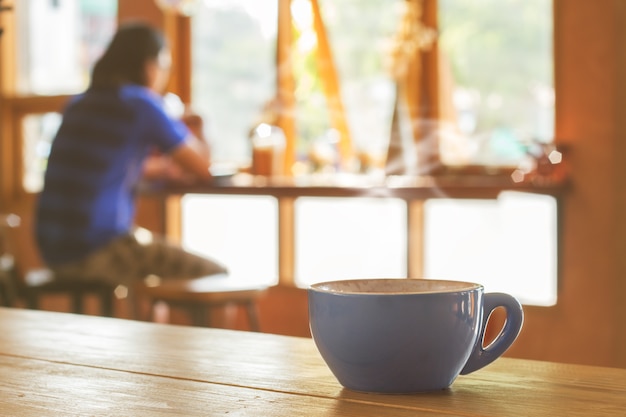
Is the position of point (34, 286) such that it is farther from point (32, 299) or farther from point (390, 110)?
point (390, 110)

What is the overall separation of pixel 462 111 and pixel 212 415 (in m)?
3.11

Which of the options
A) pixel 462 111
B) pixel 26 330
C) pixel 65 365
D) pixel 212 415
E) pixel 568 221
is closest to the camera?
pixel 212 415

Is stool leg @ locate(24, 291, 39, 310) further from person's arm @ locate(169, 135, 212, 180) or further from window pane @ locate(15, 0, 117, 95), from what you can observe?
window pane @ locate(15, 0, 117, 95)

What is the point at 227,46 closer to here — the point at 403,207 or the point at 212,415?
the point at 403,207

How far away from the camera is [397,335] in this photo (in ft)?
2.23

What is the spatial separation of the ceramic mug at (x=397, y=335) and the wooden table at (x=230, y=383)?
0.05 feet

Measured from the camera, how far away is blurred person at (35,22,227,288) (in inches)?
115

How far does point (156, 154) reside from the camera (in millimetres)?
3732

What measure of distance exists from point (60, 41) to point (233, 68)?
3.88 feet

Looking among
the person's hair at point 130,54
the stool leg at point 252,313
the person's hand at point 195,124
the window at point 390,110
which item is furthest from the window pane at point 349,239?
the person's hair at point 130,54

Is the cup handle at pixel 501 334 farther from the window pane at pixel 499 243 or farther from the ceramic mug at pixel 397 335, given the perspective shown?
the window pane at pixel 499 243

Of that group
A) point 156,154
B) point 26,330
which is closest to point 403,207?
Answer: point 156,154

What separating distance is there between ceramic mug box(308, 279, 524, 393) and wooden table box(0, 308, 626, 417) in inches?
0.6

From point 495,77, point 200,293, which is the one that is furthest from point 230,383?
point 495,77
